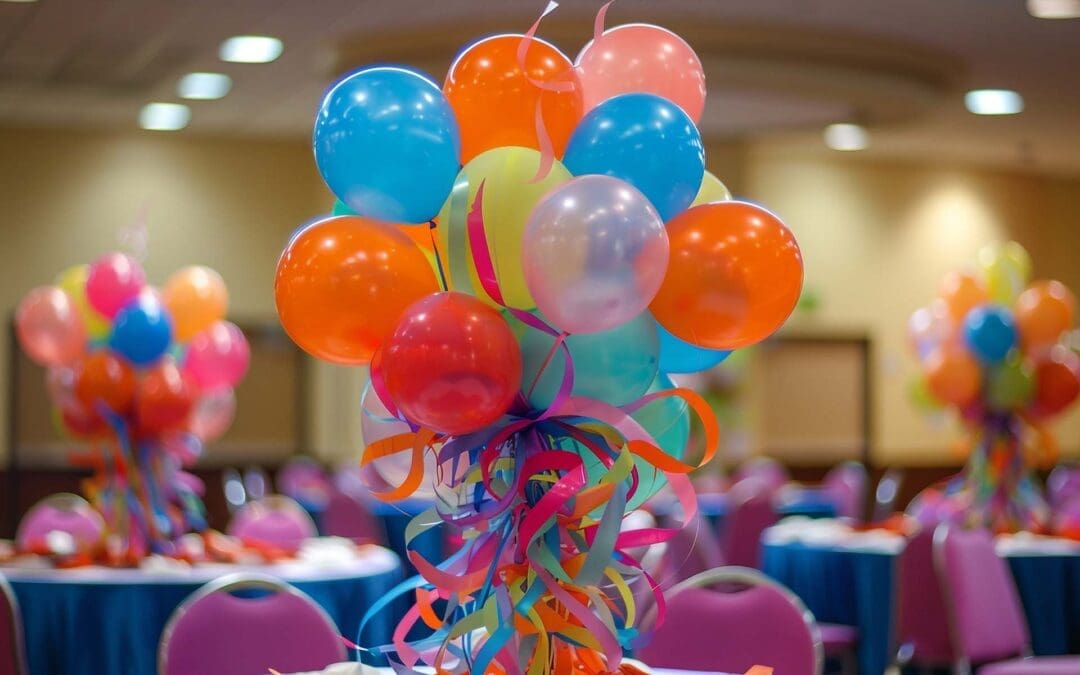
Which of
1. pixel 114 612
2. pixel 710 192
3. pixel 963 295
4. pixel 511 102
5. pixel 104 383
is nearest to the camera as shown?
pixel 511 102

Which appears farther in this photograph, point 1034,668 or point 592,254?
point 1034,668

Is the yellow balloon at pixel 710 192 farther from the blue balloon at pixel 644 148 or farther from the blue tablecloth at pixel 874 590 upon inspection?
the blue tablecloth at pixel 874 590

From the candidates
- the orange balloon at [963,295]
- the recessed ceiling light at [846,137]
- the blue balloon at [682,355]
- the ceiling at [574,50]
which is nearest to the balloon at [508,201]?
the blue balloon at [682,355]

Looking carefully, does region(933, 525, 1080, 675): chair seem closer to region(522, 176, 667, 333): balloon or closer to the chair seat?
the chair seat

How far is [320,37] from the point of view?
8461mm

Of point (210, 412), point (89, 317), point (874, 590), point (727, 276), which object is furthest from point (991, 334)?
point (727, 276)

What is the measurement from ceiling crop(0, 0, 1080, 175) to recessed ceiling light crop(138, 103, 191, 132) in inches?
3.8

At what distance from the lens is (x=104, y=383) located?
547 cm

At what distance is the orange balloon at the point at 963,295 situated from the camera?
6.69 metres

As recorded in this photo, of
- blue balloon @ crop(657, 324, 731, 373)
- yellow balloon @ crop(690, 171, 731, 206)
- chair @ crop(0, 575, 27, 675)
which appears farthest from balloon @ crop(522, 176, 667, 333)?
chair @ crop(0, 575, 27, 675)

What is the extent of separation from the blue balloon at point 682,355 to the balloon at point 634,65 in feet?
1.51

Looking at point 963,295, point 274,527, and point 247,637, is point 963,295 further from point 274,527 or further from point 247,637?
point 247,637

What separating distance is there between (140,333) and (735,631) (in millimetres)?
2872

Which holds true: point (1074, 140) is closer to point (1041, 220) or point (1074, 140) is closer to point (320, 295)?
point (1041, 220)
